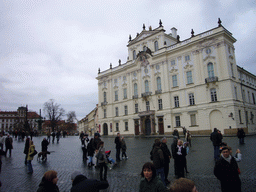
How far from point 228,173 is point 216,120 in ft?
104

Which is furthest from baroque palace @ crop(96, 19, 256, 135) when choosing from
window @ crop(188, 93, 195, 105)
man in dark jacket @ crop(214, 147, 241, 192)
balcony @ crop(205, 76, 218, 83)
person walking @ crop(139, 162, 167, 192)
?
person walking @ crop(139, 162, 167, 192)

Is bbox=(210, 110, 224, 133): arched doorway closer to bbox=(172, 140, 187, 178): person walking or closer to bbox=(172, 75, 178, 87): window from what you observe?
bbox=(172, 75, 178, 87): window

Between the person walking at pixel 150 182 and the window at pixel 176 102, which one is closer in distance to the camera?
the person walking at pixel 150 182

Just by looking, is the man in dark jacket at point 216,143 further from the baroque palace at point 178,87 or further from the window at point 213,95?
the window at point 213,95

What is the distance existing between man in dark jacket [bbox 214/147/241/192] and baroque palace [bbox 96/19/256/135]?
99.5ft

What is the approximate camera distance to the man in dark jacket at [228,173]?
4.45m

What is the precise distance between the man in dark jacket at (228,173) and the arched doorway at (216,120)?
31060 mm

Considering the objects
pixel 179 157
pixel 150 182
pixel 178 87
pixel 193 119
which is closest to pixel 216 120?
pixel 193 119

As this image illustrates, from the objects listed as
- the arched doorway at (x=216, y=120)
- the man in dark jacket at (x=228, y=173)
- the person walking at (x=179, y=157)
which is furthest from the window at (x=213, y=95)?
the man in dark jacket at (x=228, y=173)

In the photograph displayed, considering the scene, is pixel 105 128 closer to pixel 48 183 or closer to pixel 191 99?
pixel 191 99

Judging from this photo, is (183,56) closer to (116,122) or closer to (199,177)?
(116,122)

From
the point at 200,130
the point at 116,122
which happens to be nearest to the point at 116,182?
the point at 200,130

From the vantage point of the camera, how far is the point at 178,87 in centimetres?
3912

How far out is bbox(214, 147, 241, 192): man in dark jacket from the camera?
445 cm
